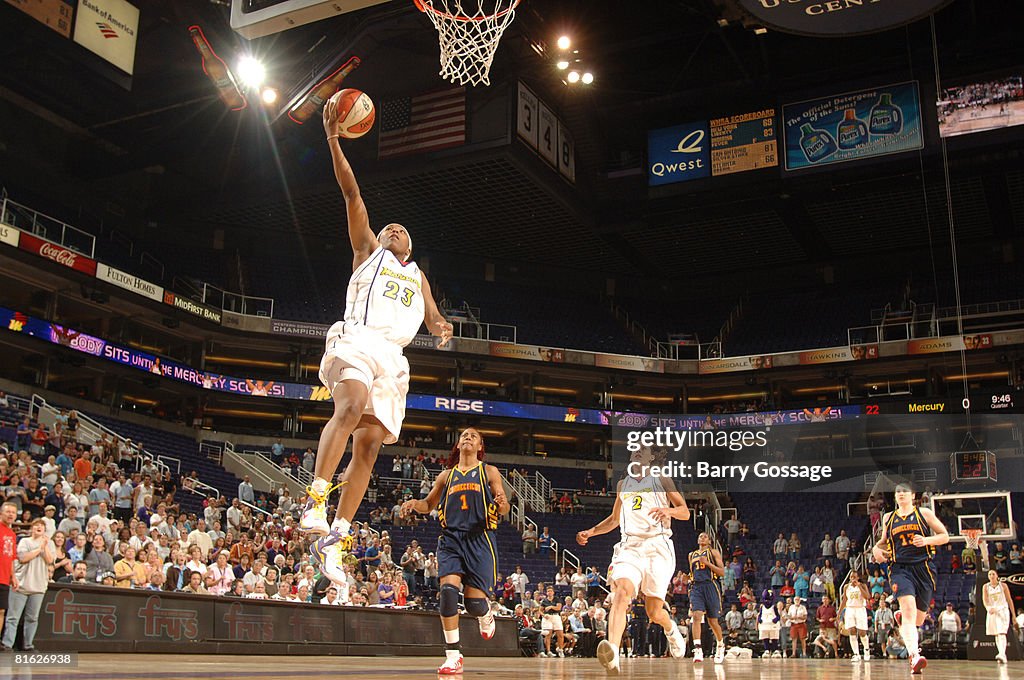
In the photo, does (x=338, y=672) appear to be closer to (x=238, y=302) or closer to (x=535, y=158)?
(x=535, y=158)

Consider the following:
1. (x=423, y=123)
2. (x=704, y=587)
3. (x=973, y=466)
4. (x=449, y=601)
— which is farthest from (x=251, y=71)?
(x=973, y=466)

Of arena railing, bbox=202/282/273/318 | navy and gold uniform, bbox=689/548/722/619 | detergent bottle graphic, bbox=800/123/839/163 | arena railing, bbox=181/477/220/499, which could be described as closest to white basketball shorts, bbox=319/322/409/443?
navy and gold uniform, bbox=689/548/722/619

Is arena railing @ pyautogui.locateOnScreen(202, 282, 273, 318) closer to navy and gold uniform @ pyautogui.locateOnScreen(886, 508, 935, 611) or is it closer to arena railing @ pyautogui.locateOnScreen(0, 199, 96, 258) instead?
arena railing @ pyautogui.locateOnScreen(0, 199, 96, 258)

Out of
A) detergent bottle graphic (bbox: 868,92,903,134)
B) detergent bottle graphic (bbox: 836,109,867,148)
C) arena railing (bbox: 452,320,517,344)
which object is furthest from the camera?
arena railing (bbox: 452,320,517,344)

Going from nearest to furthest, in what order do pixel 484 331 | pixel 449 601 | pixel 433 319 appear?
pixel 433 319 < pixel 449 601 < pixel 484 331

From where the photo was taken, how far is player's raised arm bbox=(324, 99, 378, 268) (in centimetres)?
570

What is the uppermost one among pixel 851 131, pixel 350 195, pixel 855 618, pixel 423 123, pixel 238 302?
pixel 423 123

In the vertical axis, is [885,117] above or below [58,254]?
above

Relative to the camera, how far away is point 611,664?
7.30m

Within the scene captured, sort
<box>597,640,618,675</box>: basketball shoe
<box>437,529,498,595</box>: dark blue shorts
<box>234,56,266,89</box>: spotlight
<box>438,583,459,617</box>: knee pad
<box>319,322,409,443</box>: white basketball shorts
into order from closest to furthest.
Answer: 1. <box>319,322,409,443</box>: white basketball shorts
2. <box>438,583,459,617</box>: knee pad
3. <box>437,529,498,595</box>: dark blue shorts
4. <box>597,640,618,675</box>: basketball shoe
5. <box>234,56,266,89</box>: spotlight

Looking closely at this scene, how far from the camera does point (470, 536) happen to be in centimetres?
711

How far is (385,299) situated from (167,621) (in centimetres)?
579

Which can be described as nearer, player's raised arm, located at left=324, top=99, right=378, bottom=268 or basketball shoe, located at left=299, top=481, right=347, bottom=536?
basketball shoe, located at left=299, top=481, right=347, bottom=536

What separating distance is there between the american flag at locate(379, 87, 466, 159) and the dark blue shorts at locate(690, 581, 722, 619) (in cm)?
1406
